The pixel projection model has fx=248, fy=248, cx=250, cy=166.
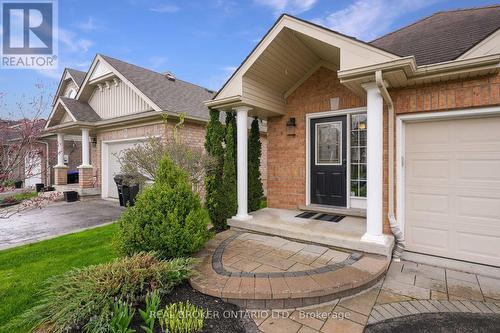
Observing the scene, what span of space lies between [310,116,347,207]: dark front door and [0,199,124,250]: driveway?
592 cm

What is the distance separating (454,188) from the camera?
3.95 m

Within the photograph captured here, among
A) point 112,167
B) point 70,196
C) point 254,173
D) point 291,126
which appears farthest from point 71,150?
point 291,126

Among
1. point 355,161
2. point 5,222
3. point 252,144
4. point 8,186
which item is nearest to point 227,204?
point 252,144

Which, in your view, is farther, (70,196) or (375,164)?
(70,196)

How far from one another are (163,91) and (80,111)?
12.9 ft

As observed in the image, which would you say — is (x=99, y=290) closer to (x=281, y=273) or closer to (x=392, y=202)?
(x=281, y=273)

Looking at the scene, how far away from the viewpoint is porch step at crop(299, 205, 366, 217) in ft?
17.6

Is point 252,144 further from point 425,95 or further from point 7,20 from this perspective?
point 7,20

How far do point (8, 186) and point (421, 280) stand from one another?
222 inches

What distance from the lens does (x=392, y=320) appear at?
8.44ft

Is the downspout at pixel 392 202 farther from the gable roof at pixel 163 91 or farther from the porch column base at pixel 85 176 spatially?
the porch column base at pixel 85 176

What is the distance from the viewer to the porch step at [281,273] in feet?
9.27

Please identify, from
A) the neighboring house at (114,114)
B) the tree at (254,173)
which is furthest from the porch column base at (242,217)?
the neighboring house at (114,114)

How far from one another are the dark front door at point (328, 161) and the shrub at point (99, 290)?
373cm
